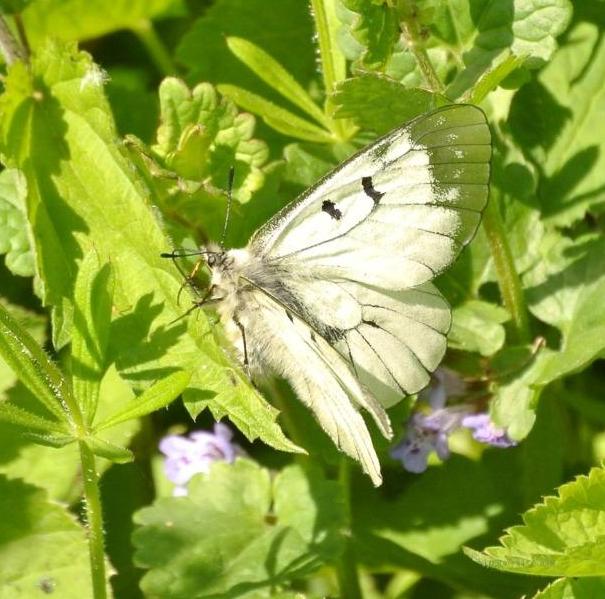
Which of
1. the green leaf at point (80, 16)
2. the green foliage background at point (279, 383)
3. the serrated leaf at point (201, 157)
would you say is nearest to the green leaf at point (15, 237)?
the green foliage background at point (279, 383)

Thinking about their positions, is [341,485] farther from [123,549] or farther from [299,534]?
[123,549]

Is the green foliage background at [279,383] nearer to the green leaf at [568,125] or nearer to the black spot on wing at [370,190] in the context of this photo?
the green leaf at [568,125]

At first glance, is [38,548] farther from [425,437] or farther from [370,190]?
[370,190]

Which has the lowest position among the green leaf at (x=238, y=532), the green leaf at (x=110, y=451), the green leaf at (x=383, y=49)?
the green leaf at (x=238, y=532)

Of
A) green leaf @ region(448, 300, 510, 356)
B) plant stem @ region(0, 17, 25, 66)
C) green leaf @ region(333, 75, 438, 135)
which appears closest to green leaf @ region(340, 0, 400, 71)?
green leaf @ region(333, 75, 438, 135)

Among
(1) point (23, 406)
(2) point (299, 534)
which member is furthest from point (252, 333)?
(1) point (23, 406)

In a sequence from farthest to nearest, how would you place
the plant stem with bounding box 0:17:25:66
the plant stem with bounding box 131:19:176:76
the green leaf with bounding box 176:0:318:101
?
1. the plant stem with bounding box 131:19:176:76
2. the green leaf with bounding box 176:0:318:101
3. the plant stem with bounding box 0:17:25:66

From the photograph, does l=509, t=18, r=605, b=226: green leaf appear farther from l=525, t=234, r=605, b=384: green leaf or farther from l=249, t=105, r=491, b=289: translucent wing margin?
l=249, t=105, r=491, b=289: translucent wing margin

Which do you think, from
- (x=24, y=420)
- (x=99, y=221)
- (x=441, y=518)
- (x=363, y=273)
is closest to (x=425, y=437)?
(x=441, y=518)
